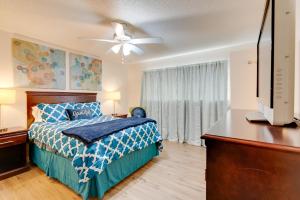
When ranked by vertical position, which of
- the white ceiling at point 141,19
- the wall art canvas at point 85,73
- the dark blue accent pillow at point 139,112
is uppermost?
the white ceiling at point 141,19

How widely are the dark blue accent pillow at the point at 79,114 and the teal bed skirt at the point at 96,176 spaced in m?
0.78

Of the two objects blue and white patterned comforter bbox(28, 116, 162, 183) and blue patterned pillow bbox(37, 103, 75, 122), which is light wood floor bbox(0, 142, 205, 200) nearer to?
blue and white patterned comforter bbox(28, 116, 162, 183)

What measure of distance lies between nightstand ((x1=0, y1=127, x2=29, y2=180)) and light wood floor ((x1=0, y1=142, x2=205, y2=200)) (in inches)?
4.9

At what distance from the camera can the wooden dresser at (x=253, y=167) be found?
51cm

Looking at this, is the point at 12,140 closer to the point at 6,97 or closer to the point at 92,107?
the point at 6,97

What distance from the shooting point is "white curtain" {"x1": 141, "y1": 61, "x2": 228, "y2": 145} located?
3627mm

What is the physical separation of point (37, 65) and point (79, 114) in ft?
4.11

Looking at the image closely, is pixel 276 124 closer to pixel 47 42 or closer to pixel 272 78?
pixel 272 78

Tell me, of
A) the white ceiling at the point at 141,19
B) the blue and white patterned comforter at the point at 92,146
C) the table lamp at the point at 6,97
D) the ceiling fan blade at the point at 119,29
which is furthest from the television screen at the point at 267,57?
the table lamp at the point at 6,97

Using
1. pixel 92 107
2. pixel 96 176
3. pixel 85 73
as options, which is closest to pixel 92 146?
pixel 96 176

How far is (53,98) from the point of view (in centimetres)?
326

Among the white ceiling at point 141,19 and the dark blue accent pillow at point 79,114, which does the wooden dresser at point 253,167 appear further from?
the dark blue accent pillow at point 79,114

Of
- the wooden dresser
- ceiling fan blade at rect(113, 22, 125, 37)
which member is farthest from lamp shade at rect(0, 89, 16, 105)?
the wooden dresser

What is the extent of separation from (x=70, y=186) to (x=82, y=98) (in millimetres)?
2231
